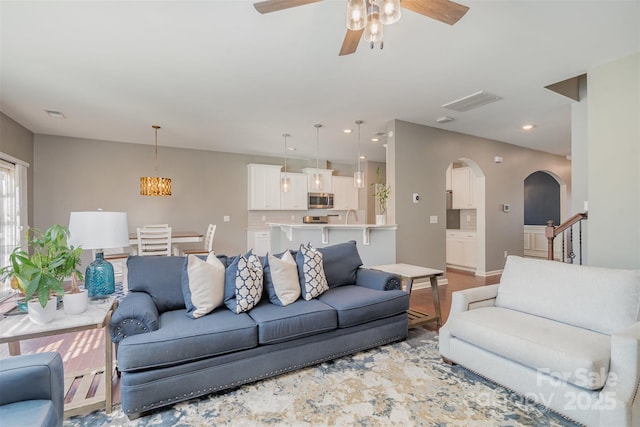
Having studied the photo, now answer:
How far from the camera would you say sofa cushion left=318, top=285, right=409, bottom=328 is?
99.7 inches

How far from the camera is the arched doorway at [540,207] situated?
756cm

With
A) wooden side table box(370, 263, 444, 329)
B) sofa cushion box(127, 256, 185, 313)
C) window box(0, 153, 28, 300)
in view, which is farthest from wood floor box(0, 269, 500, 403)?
window box(0, 153, 28, 300)

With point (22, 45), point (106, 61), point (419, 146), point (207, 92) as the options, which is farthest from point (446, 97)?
point (22, 45)

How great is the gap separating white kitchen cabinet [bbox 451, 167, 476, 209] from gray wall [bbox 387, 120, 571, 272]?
28.3 inches

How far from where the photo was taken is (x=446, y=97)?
3.73m

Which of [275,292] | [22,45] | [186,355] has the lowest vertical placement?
[186,355]

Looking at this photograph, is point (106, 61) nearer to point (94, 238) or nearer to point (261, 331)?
point (94, 238)

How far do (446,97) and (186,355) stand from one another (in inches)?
149

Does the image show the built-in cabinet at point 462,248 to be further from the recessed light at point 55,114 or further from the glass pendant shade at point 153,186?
the recessed light at point 55,114

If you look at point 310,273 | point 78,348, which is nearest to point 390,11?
point 310,273

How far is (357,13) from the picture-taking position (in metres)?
1.66

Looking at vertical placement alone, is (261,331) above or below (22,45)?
below

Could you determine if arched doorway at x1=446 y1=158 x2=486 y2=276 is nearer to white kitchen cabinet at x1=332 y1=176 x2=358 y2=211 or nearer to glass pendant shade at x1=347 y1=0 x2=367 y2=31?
white kitchen cabinet at x1=332 y1=176 x2=358 y2=211

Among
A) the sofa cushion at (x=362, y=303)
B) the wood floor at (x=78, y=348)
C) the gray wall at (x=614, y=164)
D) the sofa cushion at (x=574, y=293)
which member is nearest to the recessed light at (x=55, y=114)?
the wood floor at (x=78, y=348)
